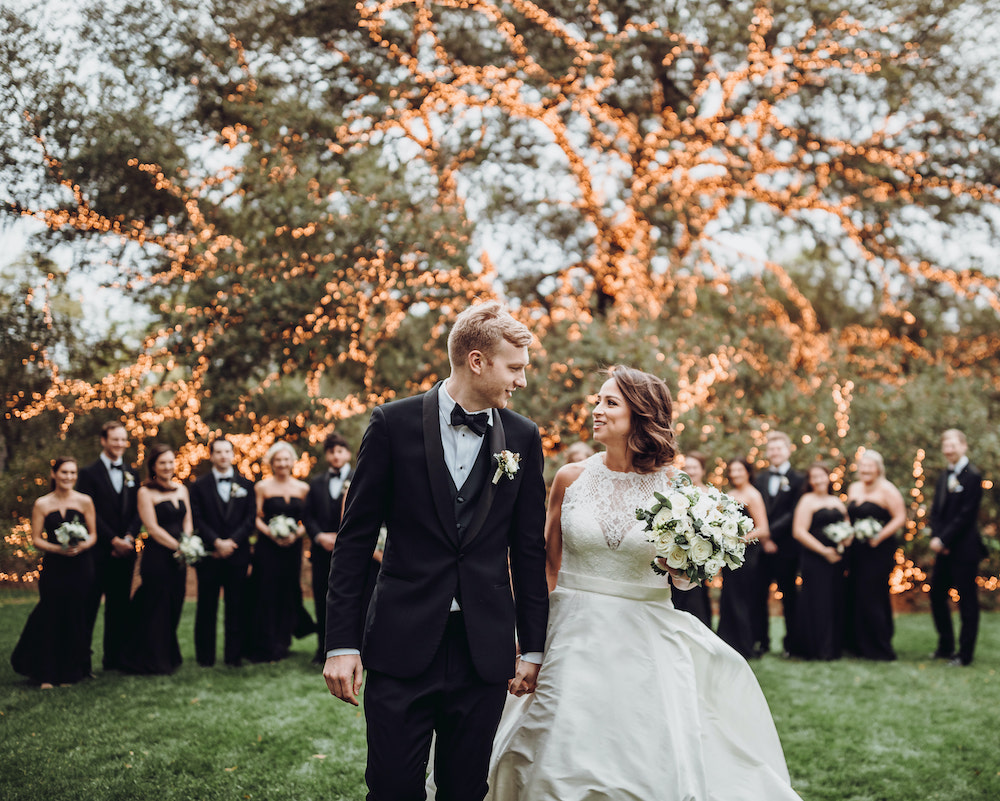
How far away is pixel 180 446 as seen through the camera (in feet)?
38.1

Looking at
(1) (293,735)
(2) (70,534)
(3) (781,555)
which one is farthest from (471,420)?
(3) (781,555)

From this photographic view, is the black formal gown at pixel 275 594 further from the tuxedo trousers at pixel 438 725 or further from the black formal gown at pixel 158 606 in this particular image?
the tuxedo trousers at pixel 438 725

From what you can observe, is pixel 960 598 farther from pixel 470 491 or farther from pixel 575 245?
pixel 575 245

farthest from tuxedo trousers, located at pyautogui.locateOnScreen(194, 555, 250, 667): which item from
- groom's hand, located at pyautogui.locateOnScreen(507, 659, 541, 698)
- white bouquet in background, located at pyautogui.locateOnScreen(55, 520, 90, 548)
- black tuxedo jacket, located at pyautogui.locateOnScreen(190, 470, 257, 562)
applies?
groom's hand, located at pyautogui.locateOnScreen(507, 659, 541, 698)

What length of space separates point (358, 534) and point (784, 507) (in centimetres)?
741

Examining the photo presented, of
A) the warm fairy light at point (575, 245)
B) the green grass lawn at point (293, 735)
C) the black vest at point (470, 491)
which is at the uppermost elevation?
the warm fairy light at point (575, 245)

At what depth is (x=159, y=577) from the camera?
750cm

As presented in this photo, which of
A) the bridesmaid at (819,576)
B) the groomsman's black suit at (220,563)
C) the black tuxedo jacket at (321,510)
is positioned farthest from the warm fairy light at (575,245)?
the black tuxedo jacket at (321,510)

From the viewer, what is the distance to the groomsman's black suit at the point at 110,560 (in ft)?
24.5

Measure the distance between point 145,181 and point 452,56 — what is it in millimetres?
5121

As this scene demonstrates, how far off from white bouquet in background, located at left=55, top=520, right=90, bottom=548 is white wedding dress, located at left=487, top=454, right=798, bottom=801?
4.95 m

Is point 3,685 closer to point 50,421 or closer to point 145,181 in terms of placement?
point 50,421

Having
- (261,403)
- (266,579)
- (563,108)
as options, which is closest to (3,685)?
(266,579)

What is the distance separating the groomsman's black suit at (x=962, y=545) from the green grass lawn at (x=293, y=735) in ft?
1.63
